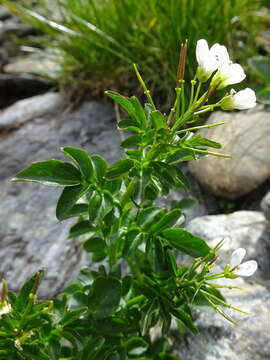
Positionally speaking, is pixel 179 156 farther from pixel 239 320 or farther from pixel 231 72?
pixel 239 320

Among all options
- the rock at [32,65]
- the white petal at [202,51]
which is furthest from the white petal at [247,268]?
the rock at [32,65]

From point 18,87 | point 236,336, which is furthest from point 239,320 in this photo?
point 18,87

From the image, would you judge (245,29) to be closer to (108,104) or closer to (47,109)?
(108,104)

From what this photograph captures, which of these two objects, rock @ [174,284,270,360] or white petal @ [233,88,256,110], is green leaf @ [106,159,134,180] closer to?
white petal @ [233,88,256,110]

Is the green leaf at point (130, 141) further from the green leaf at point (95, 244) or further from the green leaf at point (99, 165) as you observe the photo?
the green leaf at point (95, 244)

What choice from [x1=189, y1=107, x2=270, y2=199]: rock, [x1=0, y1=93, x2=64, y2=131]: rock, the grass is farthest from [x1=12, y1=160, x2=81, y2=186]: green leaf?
[x1=0, y1=93, x2=64, y2=131]: rock

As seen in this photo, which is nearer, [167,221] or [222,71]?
[222,71]

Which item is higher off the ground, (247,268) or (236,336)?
(247,268)
